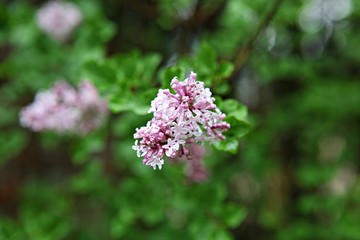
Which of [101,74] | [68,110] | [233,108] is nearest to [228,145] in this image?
[233,108]

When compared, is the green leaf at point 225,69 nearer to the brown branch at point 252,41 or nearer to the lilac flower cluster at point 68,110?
the brown branch at point 252,41

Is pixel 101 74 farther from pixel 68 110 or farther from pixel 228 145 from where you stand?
pixel 228 145

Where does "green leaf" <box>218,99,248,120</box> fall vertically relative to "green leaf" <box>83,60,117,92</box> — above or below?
below

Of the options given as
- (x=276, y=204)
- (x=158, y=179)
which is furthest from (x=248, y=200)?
(x=158, y=179)

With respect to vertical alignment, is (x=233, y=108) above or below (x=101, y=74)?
below

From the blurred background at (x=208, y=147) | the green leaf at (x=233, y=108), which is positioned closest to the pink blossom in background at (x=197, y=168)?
the blurred background at (x=208, y=147)

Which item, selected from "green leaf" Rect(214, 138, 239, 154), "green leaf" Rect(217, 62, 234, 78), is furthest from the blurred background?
"green leaf" Rect(214, 138, 239, 154)

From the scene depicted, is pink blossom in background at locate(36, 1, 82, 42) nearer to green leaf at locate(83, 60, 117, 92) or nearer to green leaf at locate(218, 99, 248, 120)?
green leaf at locate(83, 60, 117, 92)
